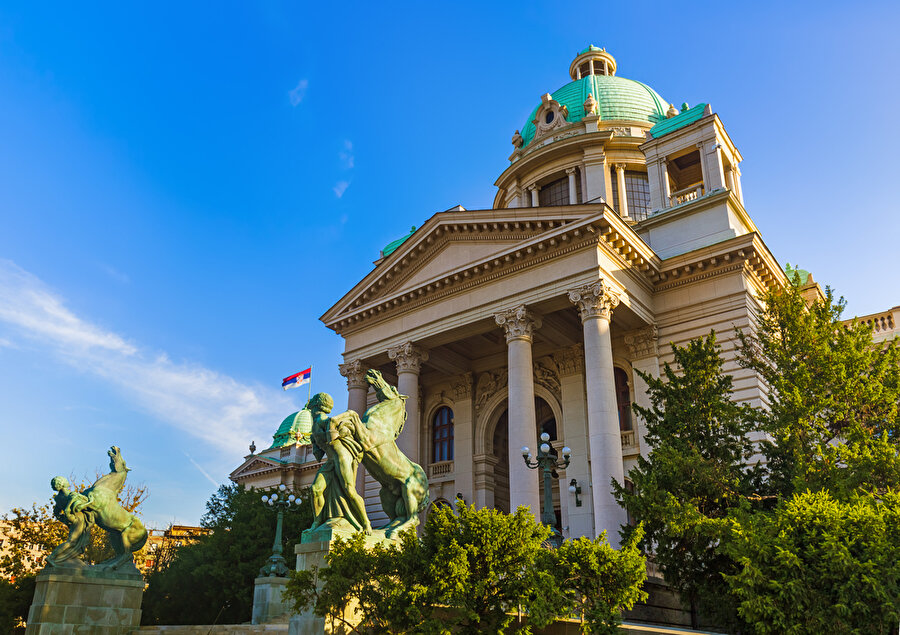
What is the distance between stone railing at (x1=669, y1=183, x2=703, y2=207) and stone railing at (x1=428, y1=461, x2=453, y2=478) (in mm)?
14012

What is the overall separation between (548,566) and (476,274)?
1593cm

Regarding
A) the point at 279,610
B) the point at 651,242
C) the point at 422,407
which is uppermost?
the point at 651,242

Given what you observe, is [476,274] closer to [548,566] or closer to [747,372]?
[747,372]

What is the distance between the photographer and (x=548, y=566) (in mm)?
9625

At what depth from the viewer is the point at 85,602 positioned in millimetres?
14719

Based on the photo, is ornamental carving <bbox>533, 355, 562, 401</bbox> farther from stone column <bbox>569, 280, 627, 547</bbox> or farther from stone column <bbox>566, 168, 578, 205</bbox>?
stone column <bbox>566, 168, 578, 205</bbox>

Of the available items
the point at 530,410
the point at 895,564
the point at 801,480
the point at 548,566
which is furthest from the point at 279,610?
the point at 895,564

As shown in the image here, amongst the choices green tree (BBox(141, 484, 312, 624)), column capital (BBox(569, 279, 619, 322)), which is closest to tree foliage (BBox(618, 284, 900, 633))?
column capital (BBox(569, 279, 619, 322))

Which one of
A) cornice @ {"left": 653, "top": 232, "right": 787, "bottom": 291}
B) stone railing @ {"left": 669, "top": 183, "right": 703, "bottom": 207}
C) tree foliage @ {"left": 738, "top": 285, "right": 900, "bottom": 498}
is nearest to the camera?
tree foliage @ {"left": 738, "top": 285, "right": 900, "bottom": 498}

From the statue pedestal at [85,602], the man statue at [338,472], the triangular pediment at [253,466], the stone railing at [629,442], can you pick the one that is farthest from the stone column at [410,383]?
the triangular pediment at [253,466]

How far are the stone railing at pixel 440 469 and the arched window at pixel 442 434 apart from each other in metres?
0.45

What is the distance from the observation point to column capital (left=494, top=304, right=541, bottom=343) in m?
23.2

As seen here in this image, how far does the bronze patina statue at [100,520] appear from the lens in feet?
49.7

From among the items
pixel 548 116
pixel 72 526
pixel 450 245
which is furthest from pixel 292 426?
pixel 72 526
